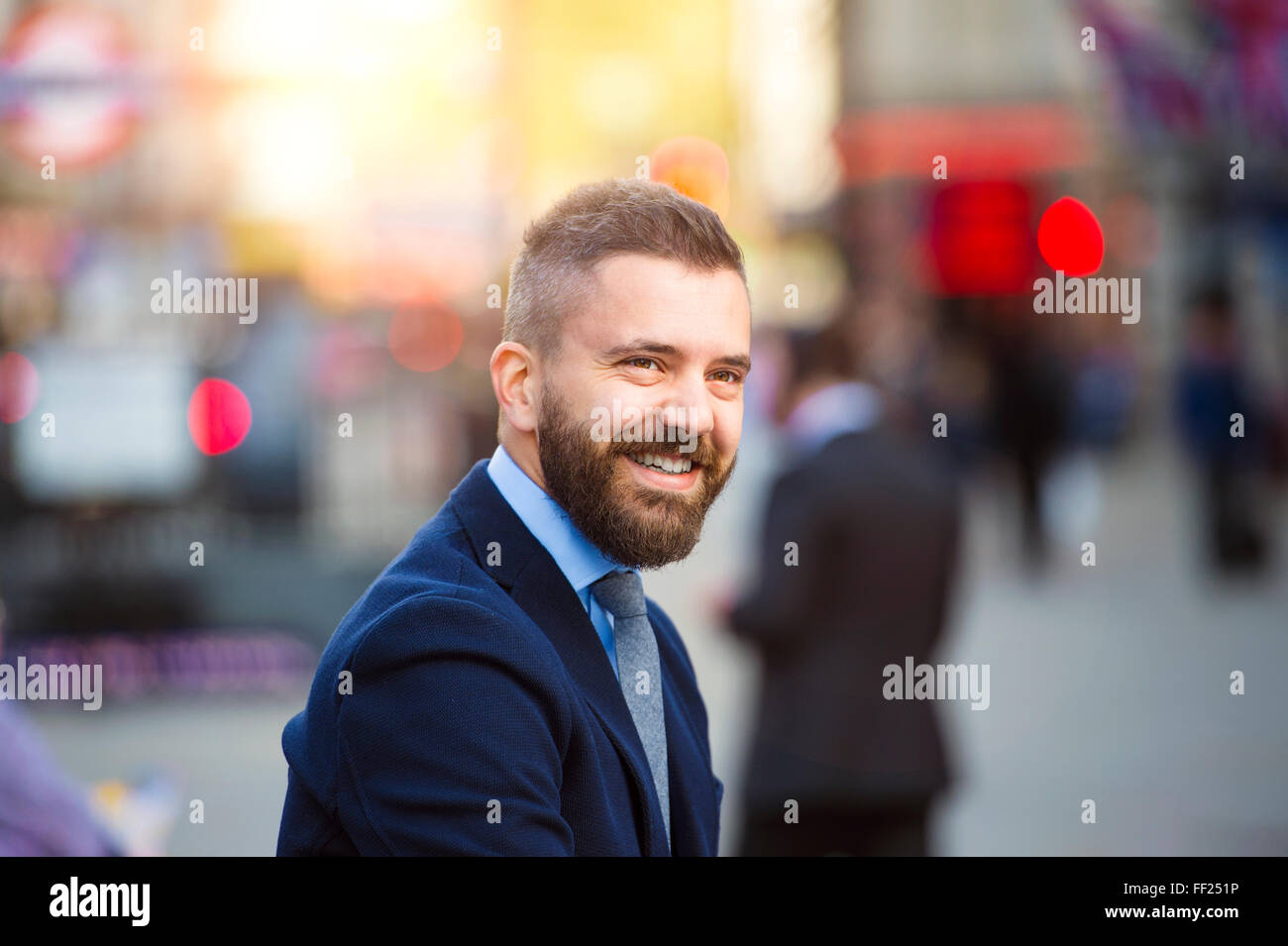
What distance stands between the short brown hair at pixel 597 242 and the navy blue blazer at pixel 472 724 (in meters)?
0.24

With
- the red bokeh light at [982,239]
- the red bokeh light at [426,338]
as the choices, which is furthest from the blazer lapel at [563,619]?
the red bokeh light at [426,338]

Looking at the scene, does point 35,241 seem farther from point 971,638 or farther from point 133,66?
point 971,638

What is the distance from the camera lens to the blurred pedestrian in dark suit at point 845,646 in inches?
171

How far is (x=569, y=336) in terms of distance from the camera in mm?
1685

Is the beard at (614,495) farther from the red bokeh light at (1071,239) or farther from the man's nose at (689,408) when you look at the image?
the red bokeh light at (1071,239)

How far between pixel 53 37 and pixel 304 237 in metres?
10.4

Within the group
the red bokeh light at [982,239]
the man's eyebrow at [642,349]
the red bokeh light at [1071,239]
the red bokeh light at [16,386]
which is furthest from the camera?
the red bokeh light at [982,239]

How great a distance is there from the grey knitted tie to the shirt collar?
4 cm

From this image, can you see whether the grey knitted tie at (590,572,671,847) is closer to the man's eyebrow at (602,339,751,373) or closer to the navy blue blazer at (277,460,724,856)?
the navy blue blazer at (277,460,724,856)

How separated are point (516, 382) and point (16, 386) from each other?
8534 mm

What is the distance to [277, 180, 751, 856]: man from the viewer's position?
152 centimetres

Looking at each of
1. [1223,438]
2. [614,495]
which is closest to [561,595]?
[614,495]

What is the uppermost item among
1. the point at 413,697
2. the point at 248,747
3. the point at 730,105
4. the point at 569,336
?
the point at 730,105
